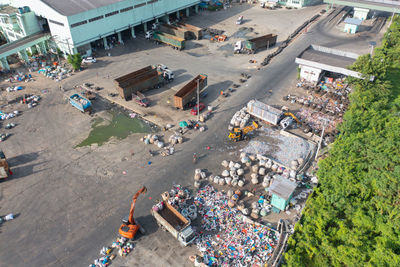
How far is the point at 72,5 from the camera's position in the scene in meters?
55.6

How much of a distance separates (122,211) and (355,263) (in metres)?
21.5

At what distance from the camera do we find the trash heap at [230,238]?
2588cm

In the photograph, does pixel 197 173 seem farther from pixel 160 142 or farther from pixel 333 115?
pixel 333 115

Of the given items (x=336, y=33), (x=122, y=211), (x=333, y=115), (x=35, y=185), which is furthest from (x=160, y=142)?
(x=336, y=33)

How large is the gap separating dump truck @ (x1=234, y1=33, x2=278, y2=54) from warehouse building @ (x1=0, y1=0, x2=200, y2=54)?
74.1ft

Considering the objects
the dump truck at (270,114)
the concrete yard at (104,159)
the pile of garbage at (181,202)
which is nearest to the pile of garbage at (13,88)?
the concrete yard at (104,159)

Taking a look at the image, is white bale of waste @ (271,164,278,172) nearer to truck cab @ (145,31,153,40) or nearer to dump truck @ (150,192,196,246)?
dump truck @ (150,192,196,246)

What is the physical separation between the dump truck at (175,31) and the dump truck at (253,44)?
39.7ft

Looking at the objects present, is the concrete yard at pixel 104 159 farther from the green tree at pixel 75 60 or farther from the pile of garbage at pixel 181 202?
the green tree at pixel 75 60

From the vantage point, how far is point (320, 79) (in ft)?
163

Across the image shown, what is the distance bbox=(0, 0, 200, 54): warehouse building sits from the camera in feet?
178

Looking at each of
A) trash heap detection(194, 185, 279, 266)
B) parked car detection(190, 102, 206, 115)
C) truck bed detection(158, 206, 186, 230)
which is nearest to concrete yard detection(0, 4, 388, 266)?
truck bed detection(158, 206, 186, 230)

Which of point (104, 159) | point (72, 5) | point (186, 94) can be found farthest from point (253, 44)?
point (104, 159)

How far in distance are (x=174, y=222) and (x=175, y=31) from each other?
4892 centimetres
